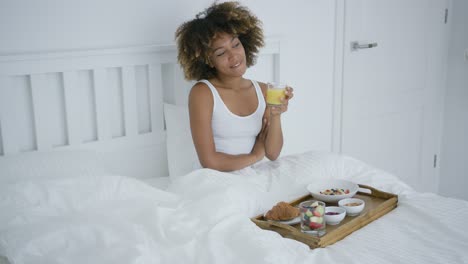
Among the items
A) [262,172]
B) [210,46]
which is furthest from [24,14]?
[262,172]

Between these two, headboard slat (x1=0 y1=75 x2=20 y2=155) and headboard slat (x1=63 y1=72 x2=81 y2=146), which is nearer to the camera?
headboard slat (x1=0 y1=75 x2=20 y2=155)

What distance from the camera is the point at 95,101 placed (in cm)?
191

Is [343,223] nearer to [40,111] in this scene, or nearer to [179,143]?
[179,143]

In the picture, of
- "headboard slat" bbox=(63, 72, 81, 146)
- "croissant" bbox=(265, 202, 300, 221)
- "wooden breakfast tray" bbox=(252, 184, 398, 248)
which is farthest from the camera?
"headboard slat" bbox=(63, 72, 81, 146)

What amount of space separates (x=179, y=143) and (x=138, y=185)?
511 millimetres

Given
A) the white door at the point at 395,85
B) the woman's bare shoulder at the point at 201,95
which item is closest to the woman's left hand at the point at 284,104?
the woman's bare shoulder at the point at 201,95

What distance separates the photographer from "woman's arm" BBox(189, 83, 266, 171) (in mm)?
1845

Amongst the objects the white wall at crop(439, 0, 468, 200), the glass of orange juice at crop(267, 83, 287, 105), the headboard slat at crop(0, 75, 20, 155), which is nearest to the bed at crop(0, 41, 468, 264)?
the headboard slat at crop(0, 75, 20, 155)

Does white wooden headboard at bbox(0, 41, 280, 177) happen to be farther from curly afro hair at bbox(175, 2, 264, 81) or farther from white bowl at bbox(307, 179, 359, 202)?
white bowl at bbox(307, 179, 359, 202)

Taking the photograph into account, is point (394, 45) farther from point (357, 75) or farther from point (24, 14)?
point (24, 14)

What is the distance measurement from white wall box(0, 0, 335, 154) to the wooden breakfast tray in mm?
893

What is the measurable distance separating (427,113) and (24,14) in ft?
7.88

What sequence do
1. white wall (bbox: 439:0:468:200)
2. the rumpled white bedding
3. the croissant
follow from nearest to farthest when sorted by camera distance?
1. the rumpled white bedding
2. the croissant
3. white wall (bbox: 439:0:468:200)

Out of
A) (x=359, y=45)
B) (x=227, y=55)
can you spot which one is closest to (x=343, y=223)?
(x=227, y=55)
